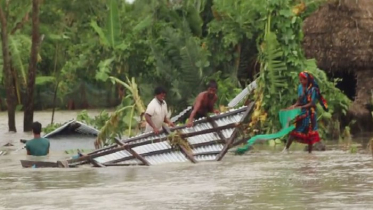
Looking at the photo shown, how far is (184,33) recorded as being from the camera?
23094 millimetres

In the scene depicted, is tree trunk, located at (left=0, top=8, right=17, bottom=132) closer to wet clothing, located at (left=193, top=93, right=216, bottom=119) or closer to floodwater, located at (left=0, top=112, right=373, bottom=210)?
floodwater, located at (left=0, top=112, right=373, bottom=210)

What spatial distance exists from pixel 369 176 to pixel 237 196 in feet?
7.38

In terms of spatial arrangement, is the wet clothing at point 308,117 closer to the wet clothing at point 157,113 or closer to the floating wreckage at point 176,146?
the floating wreckage at point 176,146

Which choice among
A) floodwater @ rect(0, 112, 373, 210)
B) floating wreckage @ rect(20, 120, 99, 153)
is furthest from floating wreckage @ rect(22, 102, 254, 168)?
floating wreckage @ rect(20, 120, 99, 153)

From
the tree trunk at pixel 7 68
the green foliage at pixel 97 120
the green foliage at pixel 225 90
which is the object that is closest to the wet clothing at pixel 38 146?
the green foliage at pixel 97 120

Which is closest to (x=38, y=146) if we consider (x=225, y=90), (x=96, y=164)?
(x=96, y=164)

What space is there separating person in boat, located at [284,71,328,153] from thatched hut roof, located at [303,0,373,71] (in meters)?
4.77

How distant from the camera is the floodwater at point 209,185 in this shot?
33.0 feet

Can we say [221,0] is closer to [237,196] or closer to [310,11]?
[310,11]

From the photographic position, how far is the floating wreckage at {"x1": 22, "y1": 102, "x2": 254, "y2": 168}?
14305 mm

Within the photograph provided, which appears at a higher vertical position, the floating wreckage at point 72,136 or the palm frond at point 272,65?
the palm frond at point 272,65

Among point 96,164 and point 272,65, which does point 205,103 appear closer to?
point 96,164

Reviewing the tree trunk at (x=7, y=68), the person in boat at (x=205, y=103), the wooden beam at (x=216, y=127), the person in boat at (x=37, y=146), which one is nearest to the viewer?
the wooden beam at (x=216, y=127)

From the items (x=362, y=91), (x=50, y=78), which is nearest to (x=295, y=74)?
(x=362, y=91)
